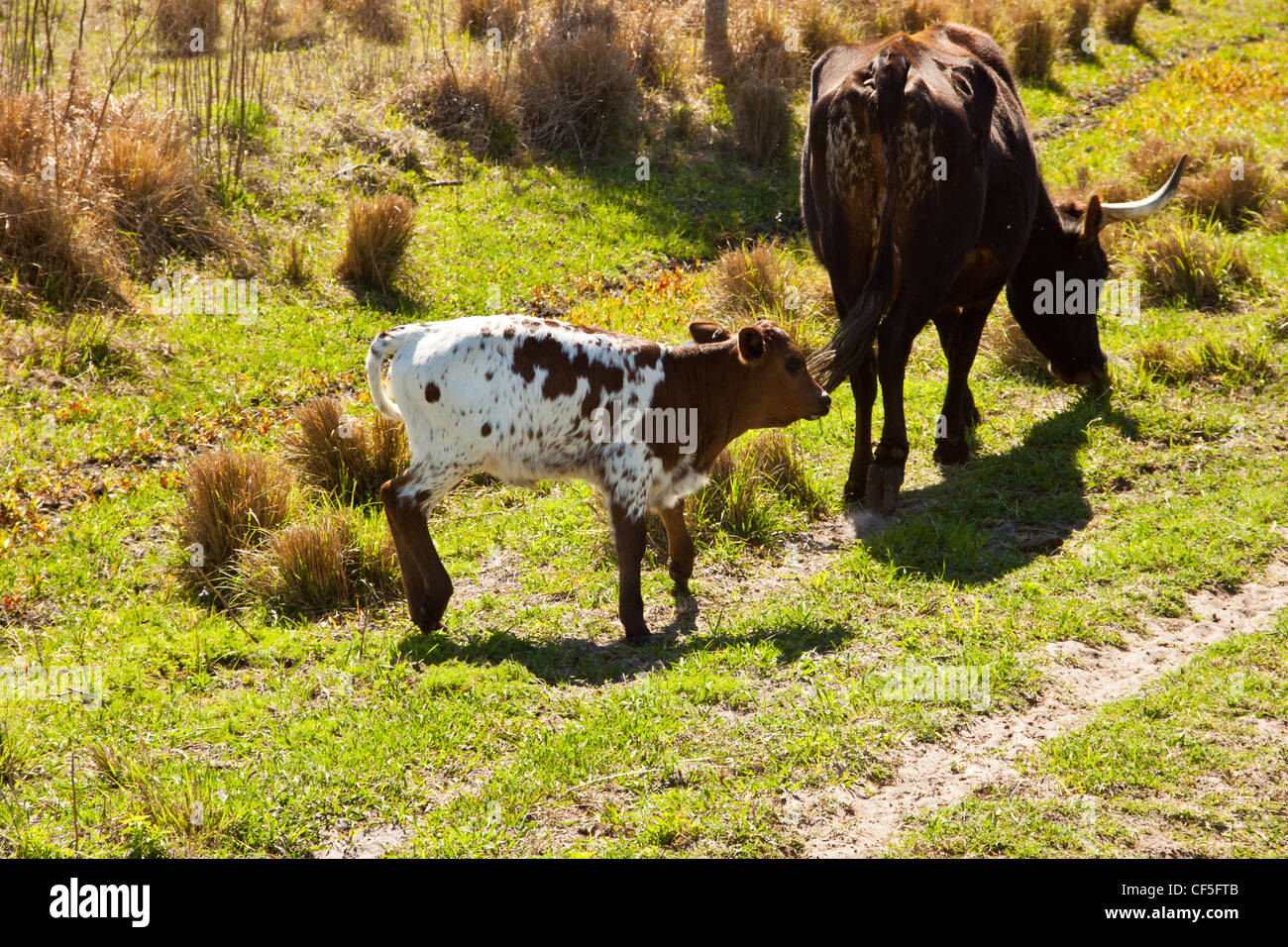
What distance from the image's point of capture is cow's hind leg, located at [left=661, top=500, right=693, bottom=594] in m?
6.93

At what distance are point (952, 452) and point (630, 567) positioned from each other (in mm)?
3252

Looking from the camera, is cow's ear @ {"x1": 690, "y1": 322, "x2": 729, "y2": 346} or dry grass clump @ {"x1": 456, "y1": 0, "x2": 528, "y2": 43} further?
dry grass clump @ {"x1": 456, "y1": 0, "x2": 528, "y2": 43}

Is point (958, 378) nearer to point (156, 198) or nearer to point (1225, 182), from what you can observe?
point (1225, 182)

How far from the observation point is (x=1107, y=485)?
8.15m

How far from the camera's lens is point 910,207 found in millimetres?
7293

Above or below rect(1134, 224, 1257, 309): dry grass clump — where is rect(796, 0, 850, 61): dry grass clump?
above

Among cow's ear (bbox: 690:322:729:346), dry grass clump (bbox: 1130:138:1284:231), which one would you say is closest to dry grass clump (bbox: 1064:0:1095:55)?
dry grass clump (bbox: 1130:138:1284:231)

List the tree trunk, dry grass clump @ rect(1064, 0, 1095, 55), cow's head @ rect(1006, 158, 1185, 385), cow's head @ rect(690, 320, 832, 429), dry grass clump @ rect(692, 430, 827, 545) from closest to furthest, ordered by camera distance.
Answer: cow's head @ rect(690, 320, 832, 429) < dry grass clump @ rect(692, 430, 827, 545) < cow's head @ rect(1006, 158, 1185, 385) < the tree trunk < dry grass clump @ rect(1064, 0, 1095, 55)

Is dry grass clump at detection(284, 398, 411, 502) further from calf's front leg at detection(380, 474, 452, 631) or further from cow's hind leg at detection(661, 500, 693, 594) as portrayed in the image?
cow's hind leg at detection(661, 500, 693, 594)

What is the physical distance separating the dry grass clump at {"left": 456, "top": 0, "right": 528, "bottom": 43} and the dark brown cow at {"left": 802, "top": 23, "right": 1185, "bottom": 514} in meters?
8.03

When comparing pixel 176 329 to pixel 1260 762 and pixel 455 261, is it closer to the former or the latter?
pixel 455 261

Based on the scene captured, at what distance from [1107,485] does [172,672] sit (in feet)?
20.1

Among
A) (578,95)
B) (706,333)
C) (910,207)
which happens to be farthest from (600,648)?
(578,95)
